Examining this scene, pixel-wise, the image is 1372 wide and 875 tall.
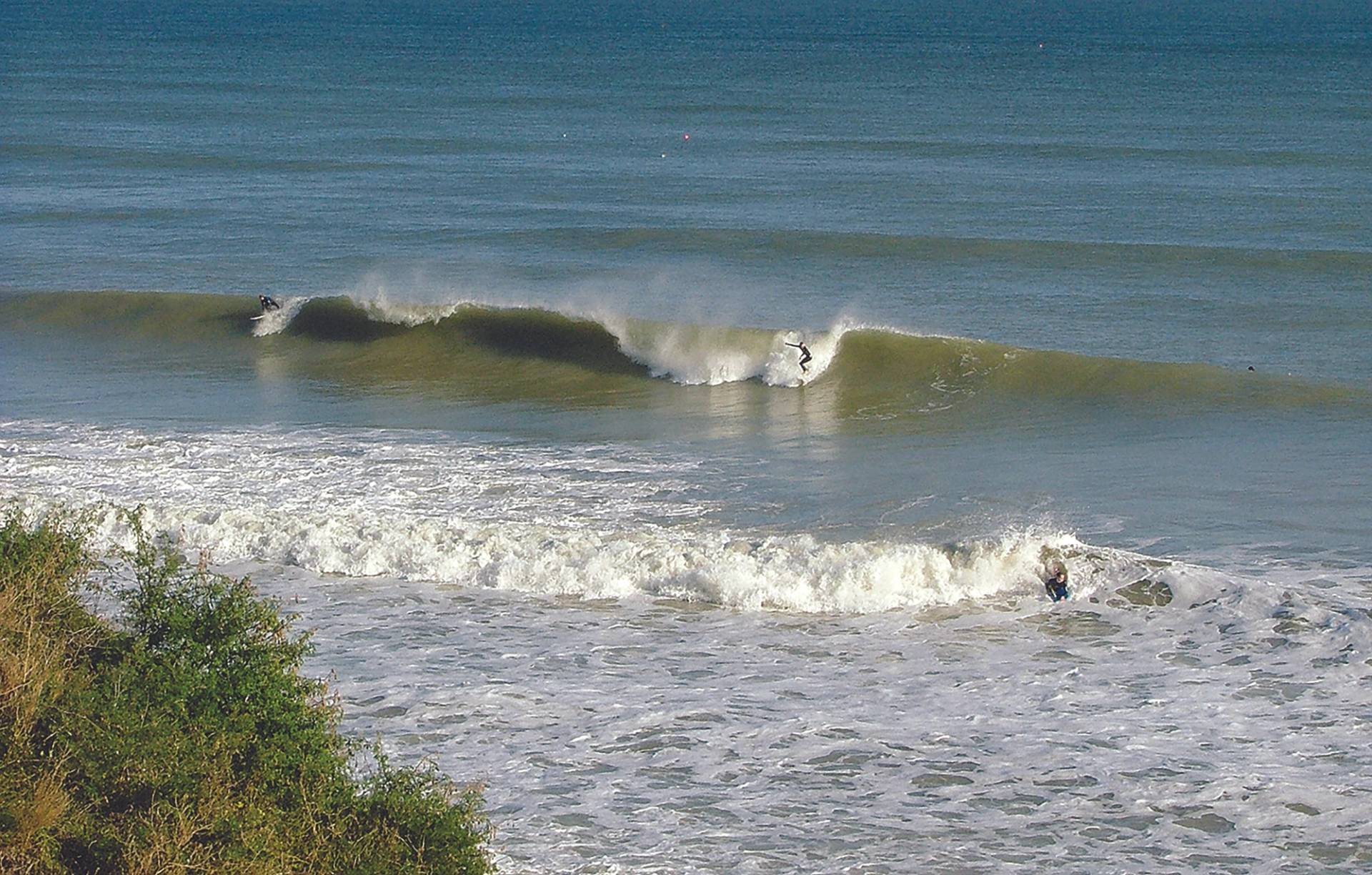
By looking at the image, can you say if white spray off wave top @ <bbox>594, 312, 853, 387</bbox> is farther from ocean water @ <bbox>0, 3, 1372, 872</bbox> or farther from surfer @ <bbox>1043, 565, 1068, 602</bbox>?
surfer @ <bbox>1043, 565, 1068, 602</bbox>

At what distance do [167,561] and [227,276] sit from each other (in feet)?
74.3

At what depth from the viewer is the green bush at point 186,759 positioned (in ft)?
25.4

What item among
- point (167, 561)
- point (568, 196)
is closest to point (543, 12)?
point (568, 196)

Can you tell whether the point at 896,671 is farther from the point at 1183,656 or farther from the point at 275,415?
the point at 275,415

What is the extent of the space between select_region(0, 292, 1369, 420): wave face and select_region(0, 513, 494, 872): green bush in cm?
1404

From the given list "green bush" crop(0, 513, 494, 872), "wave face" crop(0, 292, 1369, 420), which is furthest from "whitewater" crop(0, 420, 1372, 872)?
"wave face" crop(0, 292, 1369, 420)

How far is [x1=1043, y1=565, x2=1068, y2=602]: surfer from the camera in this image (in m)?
14.7

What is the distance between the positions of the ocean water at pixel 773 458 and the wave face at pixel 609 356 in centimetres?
10

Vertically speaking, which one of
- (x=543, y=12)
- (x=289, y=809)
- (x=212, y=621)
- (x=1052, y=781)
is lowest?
(x=1052, y=781)

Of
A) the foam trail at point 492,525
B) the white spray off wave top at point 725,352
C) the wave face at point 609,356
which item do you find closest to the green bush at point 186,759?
the foam trail at point 492,525

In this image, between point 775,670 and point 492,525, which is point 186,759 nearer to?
point 775,670

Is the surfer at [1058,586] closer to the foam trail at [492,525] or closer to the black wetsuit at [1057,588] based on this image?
the black wetsuit at [1057,588]

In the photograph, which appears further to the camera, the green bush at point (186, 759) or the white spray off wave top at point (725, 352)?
the white spray off wave top at point (725, 352)

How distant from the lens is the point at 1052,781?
1112 cm
